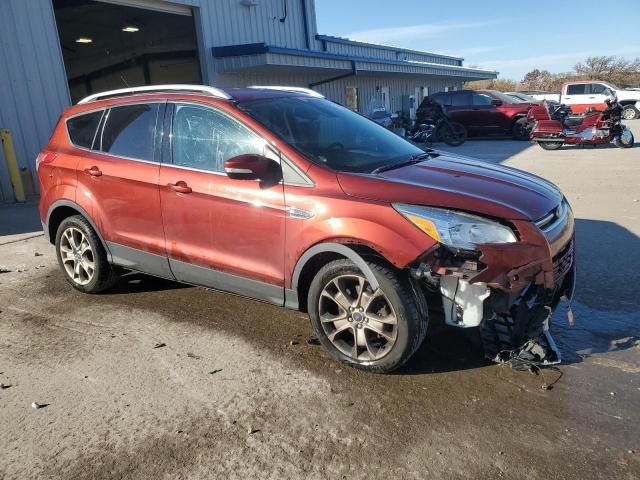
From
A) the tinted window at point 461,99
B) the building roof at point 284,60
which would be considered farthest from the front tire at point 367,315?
the tinted window at point 461,99

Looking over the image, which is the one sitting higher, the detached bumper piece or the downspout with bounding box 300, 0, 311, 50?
the downspout with bounding box 300, 0, 311, 50

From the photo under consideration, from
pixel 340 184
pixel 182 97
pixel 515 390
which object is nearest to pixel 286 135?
pixel 340 184

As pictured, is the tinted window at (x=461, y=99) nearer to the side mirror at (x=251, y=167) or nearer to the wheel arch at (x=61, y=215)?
the wheel arch at (x=61, y=215)

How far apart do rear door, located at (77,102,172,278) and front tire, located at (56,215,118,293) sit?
0.18 metres

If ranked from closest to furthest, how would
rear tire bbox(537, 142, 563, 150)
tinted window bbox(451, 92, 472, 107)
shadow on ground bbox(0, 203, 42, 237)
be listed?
shadow on ground bbox(0, 203, 42, 237) → rear tire bbox(537, 142, 563, 150) → tinted window bbox(451, 92, 472, 107)

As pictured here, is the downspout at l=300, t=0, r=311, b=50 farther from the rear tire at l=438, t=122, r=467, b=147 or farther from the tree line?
the tree line

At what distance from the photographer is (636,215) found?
22.4 feet

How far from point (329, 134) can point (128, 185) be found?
166 cm

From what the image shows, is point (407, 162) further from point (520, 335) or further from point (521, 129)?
point (521, 129)

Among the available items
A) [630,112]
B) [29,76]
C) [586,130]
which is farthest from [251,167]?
[630,112]

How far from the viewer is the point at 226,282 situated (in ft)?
12.6

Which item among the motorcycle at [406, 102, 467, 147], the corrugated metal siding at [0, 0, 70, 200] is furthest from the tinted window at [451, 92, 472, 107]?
the corrugated metal siding at [0, 0, 70, 200]

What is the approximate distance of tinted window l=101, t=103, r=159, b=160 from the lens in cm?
421

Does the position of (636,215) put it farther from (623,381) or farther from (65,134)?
(65,134)
